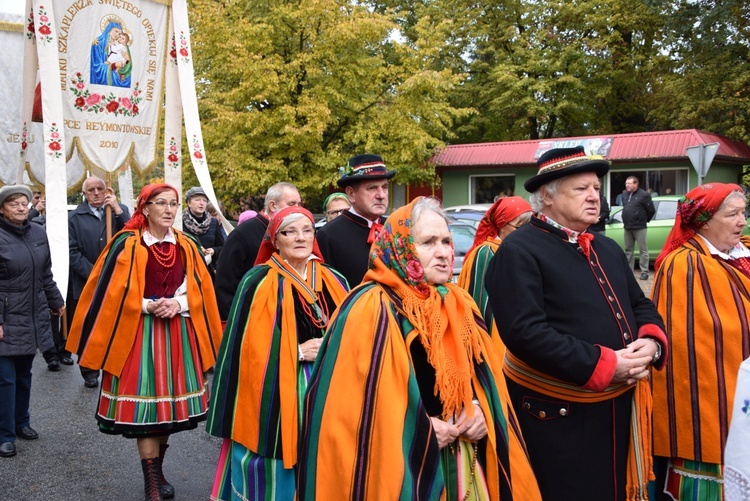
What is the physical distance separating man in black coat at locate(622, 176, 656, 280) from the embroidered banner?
9539 millimetres

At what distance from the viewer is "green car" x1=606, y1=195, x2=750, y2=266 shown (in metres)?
14.9

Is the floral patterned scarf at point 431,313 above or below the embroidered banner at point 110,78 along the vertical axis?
below

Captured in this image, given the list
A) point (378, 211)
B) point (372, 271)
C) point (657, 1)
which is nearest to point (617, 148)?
point (657, 1)

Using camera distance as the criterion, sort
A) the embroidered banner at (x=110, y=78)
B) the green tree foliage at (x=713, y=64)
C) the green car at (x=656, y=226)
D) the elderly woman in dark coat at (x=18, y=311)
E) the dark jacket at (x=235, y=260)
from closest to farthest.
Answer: the dark jacket at (x=235, y=260) < the elderly woman in dark coat at (x=18, y=311) < the embroidered banner at (x=110, y=78) < the green car at (x=656, y=226) < the green tree foliage at (x=713, y=64)

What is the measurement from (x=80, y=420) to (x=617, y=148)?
19.0 meters

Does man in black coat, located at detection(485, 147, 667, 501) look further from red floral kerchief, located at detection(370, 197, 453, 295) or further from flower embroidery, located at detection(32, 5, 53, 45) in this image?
flower embroidery, located at detection(32, 5, 53, 45)

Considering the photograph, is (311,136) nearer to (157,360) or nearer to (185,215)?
(185,215)

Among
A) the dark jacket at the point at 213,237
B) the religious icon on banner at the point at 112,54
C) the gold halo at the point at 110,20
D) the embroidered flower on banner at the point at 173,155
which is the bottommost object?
the dark jacket at the point at 213,237

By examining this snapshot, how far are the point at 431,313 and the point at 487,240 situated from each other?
8.15 feet

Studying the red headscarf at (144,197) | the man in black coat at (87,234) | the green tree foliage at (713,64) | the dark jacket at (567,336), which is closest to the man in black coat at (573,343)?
the dark jacket at (567,336)

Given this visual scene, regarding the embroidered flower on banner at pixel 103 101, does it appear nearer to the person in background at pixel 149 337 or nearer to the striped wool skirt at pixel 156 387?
the person in background at pixel 149 337

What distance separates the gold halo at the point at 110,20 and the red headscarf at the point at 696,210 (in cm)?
529

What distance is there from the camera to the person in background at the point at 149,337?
14.5ft

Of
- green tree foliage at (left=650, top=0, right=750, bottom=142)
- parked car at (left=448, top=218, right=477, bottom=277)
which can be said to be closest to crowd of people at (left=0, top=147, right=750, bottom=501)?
parked car at (left=448, top=218, right=477, bottom=277)
